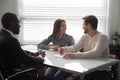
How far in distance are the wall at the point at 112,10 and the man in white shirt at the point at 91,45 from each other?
1543mm

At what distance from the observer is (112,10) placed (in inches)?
185

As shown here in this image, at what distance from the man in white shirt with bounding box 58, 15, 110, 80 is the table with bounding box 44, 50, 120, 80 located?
103mm

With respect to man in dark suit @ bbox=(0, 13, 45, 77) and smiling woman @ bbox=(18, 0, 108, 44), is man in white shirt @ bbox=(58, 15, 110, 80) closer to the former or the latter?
man in dark suit @ bbox=(0, 13, 45, 77)

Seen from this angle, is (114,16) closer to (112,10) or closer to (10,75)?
(112,10)

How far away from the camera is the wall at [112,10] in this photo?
4.55 meters

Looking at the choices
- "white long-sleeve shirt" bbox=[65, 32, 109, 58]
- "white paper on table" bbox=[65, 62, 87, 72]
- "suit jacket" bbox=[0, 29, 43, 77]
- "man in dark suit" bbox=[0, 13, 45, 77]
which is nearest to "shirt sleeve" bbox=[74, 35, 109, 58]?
"white long-sleeve shirt" bbox=[65, 32, 109, 58]

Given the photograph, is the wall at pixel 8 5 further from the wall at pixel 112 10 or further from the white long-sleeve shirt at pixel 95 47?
the white long-sleeve shirt at pixel 95 47

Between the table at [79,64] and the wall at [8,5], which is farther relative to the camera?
the wall at [8,5]

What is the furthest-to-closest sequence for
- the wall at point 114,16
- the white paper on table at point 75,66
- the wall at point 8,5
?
the wall at point 114,16 → the wall at point 8,5 → the white paper on table at point 75,66

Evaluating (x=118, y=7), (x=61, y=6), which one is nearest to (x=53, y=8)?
(x=61, y=6)

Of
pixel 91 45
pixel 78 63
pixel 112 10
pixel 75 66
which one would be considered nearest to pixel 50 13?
pixel 112 10

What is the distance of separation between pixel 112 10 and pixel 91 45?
1741mm

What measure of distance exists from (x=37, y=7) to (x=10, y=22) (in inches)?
74.4


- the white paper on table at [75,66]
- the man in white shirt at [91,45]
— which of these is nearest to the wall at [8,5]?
the man in white shirt at [91,45]
